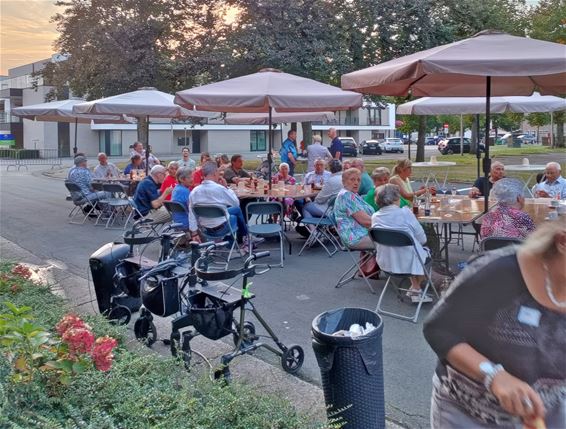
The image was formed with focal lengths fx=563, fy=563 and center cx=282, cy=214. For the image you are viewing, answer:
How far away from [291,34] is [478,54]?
54.8 ft

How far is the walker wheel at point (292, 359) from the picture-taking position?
4.05m

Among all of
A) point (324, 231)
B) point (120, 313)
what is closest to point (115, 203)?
point (324, 231)

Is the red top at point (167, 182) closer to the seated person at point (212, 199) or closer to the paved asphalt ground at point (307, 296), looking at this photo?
the paved asphalt ground at point (307, 296)

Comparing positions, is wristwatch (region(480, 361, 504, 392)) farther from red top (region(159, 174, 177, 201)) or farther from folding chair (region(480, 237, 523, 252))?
red top (region(159, 174, 177, 201))

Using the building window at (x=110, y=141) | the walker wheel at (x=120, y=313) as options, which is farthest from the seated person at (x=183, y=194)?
the building window at (x=110, y=141)

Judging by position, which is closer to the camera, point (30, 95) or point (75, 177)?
point (75, 177)

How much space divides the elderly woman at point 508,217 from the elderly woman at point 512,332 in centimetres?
354

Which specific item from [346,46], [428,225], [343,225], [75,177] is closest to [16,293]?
[343,225]

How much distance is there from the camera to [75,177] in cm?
1144

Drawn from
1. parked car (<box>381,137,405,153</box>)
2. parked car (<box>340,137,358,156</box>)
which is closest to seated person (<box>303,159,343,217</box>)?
parked car (<box>340,137,358,156</box>)

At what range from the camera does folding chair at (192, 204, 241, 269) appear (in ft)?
23.1

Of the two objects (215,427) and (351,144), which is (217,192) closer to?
(215,427)

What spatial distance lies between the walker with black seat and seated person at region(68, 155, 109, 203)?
785cm

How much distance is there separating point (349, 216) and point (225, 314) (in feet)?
9.76
